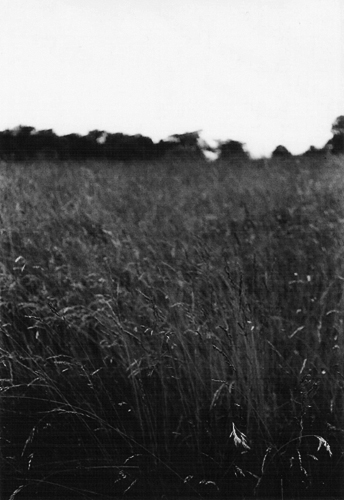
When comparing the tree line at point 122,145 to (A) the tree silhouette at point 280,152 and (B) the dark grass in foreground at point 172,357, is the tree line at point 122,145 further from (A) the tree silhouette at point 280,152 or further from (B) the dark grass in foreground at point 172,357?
(B) the dark grass in foreground at point 172,357

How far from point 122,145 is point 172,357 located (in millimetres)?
1399

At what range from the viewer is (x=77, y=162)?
141 inches

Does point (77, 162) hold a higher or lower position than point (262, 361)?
higher

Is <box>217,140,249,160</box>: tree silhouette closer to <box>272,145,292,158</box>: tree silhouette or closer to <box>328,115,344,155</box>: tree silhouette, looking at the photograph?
<box>272,145,292,158</box>: tree silhouette

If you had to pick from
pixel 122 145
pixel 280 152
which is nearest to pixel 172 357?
pixel 122 145

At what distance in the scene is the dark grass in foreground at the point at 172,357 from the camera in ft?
4.55

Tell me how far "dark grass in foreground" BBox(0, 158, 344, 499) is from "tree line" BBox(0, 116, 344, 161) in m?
0.36

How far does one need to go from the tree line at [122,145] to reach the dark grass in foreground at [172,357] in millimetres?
357

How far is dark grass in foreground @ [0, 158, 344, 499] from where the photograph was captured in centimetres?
139

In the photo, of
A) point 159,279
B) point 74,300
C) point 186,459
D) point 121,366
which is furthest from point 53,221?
point 186,459

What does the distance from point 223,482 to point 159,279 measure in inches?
31.1

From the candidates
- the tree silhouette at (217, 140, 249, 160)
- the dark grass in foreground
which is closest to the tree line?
the tree silhouette at (217, 140, 249, 160)

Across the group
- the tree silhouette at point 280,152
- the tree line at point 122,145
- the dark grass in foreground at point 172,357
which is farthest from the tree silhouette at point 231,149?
the dark grass in foreground at point 172,357

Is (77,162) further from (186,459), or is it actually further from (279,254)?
(186,459)
